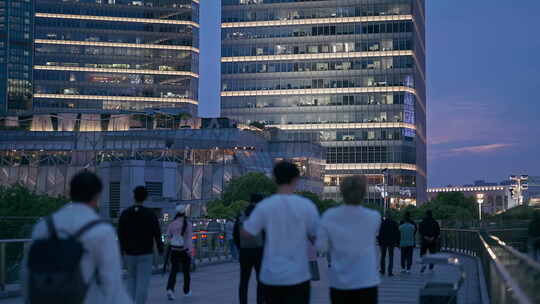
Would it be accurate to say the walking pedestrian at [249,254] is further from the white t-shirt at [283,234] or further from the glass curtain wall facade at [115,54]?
the glass curtain wall facade at [115,54]

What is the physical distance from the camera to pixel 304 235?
25.8 ft

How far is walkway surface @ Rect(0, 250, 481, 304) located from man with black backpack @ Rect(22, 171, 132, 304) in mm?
9564

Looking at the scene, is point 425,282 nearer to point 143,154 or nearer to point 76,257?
point 76,257

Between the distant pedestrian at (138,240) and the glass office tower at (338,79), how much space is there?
421ft

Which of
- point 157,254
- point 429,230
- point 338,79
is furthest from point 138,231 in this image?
point 338,79

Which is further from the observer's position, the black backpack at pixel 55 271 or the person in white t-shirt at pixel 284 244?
the person in white t-shirt at pixel 284 244

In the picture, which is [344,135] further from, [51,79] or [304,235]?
[304,235]

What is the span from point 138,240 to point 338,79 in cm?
13435

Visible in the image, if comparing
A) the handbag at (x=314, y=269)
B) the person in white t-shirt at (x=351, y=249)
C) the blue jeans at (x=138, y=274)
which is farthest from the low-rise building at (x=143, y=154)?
the person in white t-shirt at (x=351, y=249)

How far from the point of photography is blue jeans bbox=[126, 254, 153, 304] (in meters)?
12.1

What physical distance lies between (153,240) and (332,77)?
440 ft

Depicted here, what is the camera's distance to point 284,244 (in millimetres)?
7777

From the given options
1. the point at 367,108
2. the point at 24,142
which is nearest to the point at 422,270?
the point at 24,142

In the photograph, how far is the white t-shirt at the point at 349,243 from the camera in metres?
7.86
